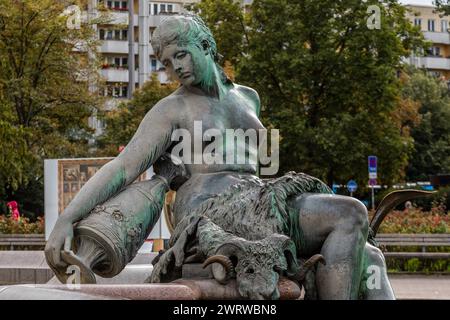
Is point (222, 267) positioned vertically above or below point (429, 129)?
below

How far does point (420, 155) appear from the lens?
59.2 metres

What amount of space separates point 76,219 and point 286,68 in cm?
3288

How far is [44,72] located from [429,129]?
86.5 ft

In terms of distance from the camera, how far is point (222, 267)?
16.1 feet

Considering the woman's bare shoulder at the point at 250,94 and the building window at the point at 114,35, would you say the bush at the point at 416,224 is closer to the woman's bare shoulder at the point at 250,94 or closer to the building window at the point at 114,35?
the woman's bare shoulder at the point at 250,94

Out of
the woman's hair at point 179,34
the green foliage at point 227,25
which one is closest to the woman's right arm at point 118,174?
the woman's hair at point 179,34

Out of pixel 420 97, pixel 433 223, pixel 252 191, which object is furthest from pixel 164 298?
pixel 420 97

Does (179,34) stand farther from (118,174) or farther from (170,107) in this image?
(118,174)

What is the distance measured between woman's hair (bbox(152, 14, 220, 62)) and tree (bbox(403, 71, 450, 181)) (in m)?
50.9

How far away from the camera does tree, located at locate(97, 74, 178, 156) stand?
45938mm

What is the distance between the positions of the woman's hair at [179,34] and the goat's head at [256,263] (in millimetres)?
1277

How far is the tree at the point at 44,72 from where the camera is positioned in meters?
40.0

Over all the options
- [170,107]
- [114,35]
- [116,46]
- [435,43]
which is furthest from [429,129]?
[170,107]
